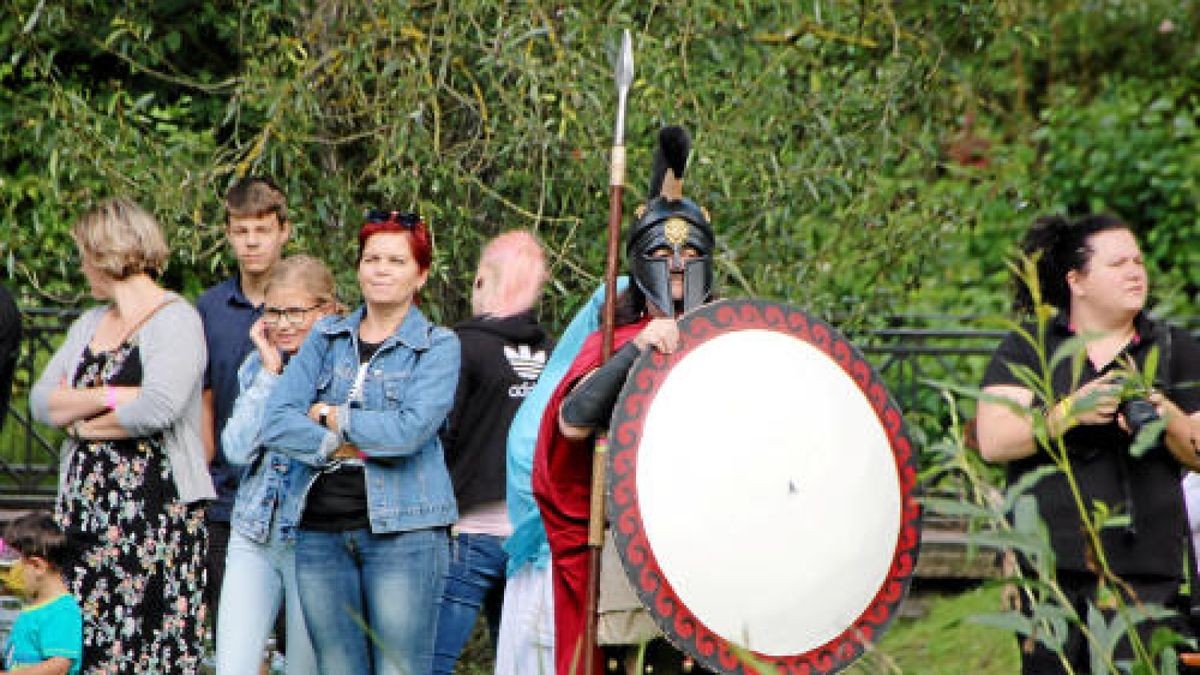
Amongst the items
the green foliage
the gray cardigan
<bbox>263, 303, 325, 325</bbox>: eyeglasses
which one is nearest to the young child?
the gray cardigan

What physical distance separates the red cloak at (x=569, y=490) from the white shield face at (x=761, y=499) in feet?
0.91

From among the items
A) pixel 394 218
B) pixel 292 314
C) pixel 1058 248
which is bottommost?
pixel 292 314

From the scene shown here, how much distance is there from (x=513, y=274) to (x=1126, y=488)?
2.12m

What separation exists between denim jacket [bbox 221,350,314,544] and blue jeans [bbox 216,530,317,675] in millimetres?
54

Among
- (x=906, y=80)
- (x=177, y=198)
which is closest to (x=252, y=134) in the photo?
(x=177, y=198)

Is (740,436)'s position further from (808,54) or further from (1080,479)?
(808,54)

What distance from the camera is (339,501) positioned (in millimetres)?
5734

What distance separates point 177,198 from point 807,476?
3.65 m

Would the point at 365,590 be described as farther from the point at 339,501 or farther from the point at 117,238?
the point at 117,238

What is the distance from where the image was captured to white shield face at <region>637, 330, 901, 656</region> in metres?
4.70

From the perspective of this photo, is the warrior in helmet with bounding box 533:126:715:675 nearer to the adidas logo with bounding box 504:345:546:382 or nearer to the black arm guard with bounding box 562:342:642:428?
the black arm guard with bounding box 562:342:642:428

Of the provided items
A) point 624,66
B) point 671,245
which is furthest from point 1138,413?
point 624,66

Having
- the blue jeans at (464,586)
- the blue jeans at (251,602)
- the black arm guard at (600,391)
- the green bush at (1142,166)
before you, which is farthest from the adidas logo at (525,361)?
the green bush at (1142,166)

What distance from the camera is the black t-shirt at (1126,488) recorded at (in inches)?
206
